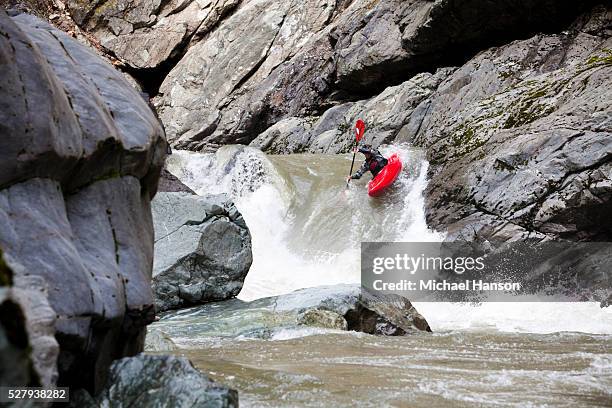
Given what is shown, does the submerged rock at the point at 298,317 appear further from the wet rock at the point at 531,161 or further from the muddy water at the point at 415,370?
the wet rock at the point at 531,161

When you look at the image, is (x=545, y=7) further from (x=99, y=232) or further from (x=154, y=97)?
(x=154, y=97)

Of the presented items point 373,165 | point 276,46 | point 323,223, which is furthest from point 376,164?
point 276,46

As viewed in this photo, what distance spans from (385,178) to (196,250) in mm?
6495

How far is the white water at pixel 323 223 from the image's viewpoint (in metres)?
9.97

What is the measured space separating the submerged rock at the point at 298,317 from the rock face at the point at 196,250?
32 centimetres

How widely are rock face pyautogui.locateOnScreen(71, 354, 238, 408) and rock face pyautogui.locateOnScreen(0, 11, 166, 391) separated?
10cm

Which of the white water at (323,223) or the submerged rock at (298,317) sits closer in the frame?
the submerged rock at (298,317)

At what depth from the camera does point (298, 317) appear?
754 centimetres

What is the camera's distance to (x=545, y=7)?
58.2ft

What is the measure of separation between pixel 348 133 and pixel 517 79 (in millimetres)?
5249

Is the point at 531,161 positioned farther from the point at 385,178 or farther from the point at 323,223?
the point at 323,223

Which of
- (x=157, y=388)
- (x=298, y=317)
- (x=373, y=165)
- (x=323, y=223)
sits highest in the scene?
(x=373, y=165)

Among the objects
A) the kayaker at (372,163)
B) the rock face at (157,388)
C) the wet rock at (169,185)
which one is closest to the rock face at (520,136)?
the kayaker at (372,163)

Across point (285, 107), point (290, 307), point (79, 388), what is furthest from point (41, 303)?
point (285, 107)
